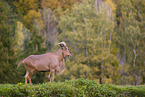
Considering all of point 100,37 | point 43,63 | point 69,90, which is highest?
point 100,37

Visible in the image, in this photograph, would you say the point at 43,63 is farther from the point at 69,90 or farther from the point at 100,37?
the point at 100,37

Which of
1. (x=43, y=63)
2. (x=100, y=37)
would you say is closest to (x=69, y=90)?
(x=43, y=63)

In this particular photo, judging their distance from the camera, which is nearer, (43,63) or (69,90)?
(69,90)

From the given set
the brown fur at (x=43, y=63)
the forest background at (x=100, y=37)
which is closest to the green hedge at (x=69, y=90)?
the brown fur at (x=43, y=63)

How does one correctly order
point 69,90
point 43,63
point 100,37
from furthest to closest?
point 100,37
point 43,63
point 69,90

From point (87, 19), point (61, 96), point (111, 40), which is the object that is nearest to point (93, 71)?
point (111, 40)

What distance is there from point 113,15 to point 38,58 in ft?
111

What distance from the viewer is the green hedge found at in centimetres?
727

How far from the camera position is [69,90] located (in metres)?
7.62

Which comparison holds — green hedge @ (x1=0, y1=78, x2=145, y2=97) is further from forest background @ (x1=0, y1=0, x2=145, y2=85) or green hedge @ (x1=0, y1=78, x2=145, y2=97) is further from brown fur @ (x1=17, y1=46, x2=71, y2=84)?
forest background @ (x1=0, y1=0, x2=145, y2=85)

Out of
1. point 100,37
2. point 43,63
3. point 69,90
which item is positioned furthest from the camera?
point 100,37

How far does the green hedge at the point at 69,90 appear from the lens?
727 centimetres

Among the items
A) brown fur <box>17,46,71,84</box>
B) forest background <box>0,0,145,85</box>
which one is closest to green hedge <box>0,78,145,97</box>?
brown fur <box>17,46,71,84</box>

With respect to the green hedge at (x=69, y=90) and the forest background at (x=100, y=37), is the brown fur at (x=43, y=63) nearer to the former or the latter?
the green hedge at (x=69, y=90)
